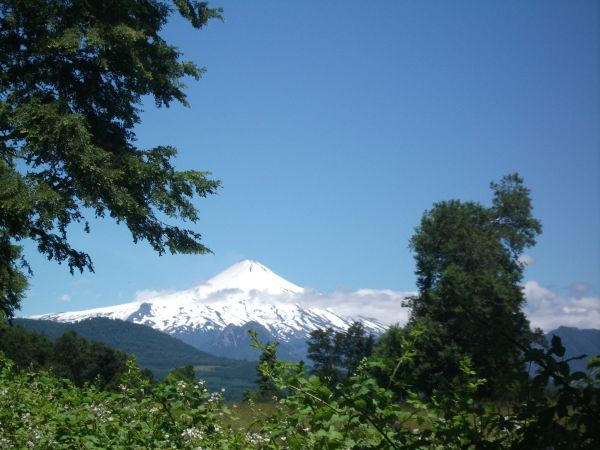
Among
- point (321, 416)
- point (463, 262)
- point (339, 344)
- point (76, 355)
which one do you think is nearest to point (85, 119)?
point (321, 416)

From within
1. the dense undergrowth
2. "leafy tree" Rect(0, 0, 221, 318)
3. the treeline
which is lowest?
the treeline

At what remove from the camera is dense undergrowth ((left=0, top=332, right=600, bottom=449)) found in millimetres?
2072

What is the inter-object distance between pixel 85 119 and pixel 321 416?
34.6 feet

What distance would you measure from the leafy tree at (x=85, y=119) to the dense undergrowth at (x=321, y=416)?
506cm

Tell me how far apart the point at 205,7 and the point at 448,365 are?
2669cm

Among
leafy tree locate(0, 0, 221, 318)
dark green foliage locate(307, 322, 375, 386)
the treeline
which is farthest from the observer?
the treeline

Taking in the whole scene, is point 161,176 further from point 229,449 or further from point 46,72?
point 229,449

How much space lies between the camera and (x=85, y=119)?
1201cm

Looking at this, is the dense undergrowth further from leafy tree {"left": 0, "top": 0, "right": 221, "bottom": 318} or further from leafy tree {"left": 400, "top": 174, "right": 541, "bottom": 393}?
leafy tree {"left": 400, "top": 174, "right": 541, "bottom": 393}

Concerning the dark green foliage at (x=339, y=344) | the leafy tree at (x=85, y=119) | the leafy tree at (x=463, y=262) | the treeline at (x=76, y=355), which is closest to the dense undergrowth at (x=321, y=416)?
the leafy tree at (x=85, y=119)

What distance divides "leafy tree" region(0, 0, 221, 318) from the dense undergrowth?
16.6ft

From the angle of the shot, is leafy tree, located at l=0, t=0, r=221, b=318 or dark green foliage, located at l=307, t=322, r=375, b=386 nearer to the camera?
leafy tree, located at l=0, t=0, r=221, b=318

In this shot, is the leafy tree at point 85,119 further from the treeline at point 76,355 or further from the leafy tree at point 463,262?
the treeline at point 76,355

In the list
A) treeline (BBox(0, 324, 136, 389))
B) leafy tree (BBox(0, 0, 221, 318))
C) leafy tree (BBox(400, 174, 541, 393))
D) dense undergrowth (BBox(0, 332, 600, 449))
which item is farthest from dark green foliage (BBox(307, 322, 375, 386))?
dense undergrowth (BBox(0, 332, 600, 449))
